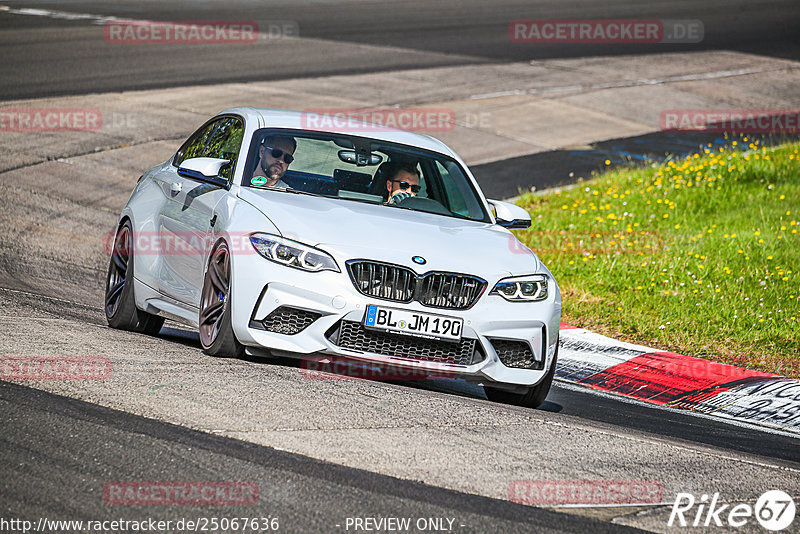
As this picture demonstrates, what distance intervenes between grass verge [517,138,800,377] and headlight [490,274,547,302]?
330 centimetres

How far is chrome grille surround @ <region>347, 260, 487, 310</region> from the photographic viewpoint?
647cm

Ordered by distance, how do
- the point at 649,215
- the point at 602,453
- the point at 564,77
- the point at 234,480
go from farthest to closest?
1. the point at 564,77
2. the point at 649,215
3. the point at 602,453
4. the point at 234,480

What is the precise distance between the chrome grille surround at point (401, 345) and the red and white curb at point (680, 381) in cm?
236

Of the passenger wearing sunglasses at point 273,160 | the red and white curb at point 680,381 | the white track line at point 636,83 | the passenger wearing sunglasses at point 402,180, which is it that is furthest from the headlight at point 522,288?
the white track line at point 636,83

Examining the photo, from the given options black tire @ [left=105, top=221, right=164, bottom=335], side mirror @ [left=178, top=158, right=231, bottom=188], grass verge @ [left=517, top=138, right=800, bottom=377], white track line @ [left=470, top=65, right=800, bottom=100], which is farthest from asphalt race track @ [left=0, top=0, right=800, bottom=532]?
white track line @ [left=470, top=65, right=800, bottom=100]

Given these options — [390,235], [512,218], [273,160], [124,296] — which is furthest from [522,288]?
[124,296]

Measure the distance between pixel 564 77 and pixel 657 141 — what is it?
17.7 feet

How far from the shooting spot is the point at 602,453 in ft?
18.6

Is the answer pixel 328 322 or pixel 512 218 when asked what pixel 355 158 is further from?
pixel 328 322

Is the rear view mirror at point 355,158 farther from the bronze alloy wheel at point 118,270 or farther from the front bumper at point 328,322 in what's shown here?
the bronze alloy wheel at point 118,270

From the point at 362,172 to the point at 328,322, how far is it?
6.25 ft

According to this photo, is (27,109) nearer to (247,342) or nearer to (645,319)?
(645,319)

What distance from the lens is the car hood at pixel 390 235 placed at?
655 centimetres

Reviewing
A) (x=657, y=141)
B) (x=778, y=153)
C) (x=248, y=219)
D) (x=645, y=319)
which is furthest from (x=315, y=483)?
(x=657, y=141)
